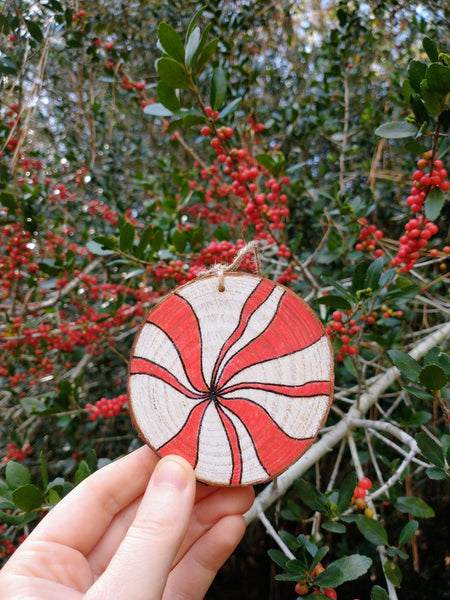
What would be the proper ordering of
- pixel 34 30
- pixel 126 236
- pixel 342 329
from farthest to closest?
pixel 34 30
pixel 126 236
pixel 342 329

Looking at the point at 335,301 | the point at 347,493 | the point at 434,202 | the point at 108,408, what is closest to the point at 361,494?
the point at 347,493

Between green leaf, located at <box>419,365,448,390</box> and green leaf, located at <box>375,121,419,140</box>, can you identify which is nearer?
green leaf, located at <box>419,365,448,390</box>

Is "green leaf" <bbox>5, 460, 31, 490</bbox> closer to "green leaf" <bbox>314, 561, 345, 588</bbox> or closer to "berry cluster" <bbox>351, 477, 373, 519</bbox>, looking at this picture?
"green leaf" <bbox>314, 561, 345, 588</bbox>

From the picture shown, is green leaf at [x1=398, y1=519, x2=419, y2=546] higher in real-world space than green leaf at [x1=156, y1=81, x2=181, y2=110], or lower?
lower

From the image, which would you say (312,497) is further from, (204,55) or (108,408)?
(204,55)

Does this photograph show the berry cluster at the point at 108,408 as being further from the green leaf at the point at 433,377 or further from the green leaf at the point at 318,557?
the green leaf at the point at 433,377

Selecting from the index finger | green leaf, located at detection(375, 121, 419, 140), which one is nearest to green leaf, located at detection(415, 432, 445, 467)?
the index finger

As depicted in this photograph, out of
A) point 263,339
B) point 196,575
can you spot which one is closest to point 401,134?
point 263,339
